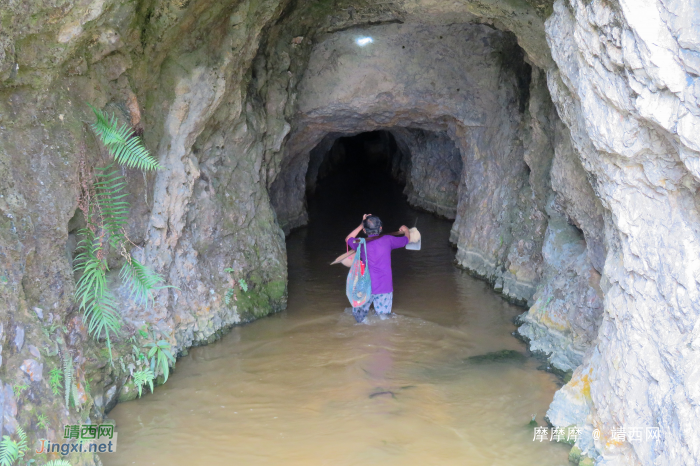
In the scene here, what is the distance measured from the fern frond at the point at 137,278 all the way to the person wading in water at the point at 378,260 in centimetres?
230

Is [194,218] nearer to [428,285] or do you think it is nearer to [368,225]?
[368,225]

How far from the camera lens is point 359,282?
20.6 feet

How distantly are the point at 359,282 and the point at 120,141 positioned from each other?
304 centimetres

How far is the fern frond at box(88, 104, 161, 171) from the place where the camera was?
4.16 meters

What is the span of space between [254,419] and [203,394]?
67cm

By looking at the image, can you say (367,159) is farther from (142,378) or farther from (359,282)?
(142,378)

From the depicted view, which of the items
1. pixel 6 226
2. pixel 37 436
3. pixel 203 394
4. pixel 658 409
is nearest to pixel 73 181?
pixel 6 226

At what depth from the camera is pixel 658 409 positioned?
10.4 ft

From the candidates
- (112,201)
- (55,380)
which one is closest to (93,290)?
(112,201)

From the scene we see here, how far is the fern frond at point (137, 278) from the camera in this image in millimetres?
4688

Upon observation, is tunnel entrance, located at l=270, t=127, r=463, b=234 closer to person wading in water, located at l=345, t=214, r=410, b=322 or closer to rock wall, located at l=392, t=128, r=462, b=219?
rock wall, located at l=392, t=128, r=462, b=219

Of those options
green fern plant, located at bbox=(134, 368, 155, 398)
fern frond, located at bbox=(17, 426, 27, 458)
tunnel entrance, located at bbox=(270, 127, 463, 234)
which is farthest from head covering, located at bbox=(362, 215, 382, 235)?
tunnel entrance, located at bbox=(270, 127, 463, 234)

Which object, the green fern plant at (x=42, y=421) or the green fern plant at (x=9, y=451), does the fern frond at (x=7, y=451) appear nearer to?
the green fern plant at (x=9, y=451)

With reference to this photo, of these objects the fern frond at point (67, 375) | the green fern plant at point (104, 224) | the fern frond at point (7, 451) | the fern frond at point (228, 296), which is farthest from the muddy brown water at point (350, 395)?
the fern frond at point (7, 451)
